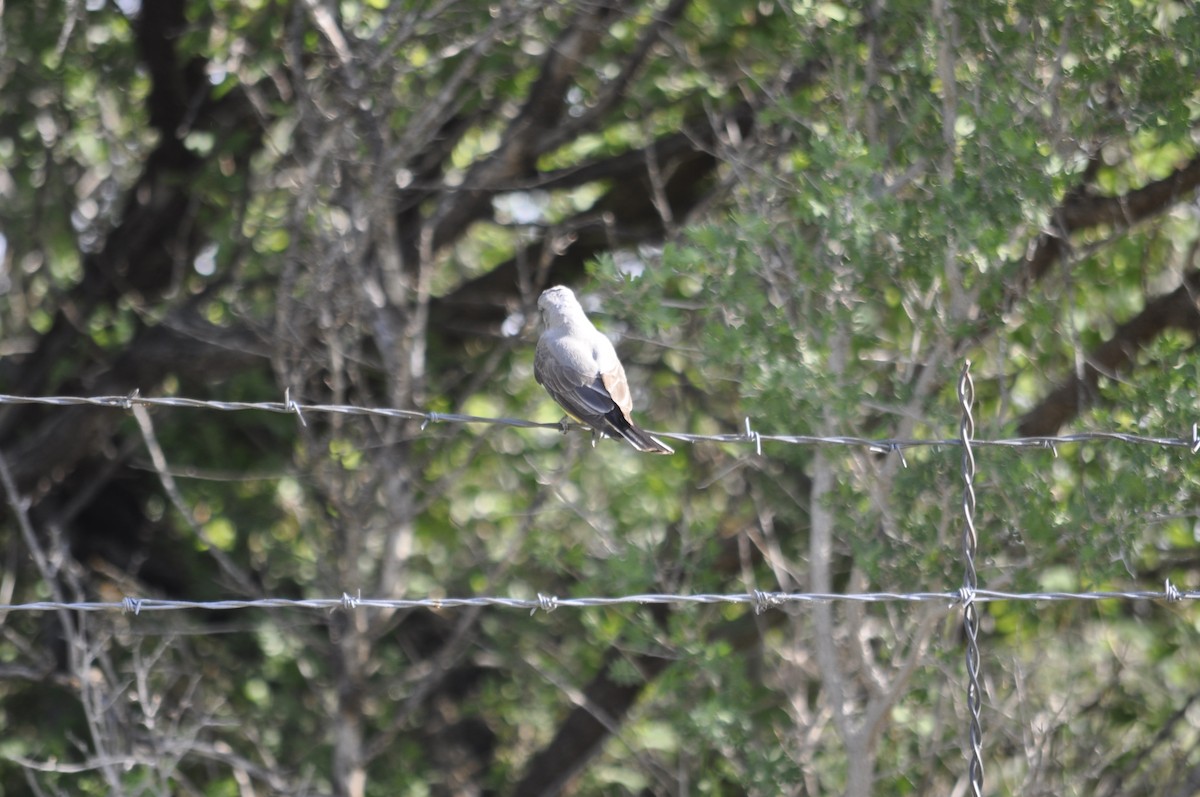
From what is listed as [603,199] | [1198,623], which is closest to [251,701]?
[603,199]

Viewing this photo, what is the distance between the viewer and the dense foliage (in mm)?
6715

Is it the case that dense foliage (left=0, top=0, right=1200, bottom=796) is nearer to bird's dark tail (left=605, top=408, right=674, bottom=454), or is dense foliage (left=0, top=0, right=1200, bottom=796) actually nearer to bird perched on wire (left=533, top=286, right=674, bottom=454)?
bird perched on wire (left=533, top=286, right=674, bottom=454)

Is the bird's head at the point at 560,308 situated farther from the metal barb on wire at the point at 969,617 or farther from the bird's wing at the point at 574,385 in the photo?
the metal barb on wire at the point at 969,617

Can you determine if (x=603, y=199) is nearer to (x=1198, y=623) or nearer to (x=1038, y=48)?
(x=1038, y=48)

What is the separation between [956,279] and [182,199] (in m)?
5.18

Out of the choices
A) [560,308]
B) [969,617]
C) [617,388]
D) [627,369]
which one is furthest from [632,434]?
[627,369]

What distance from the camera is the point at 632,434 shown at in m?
5.83

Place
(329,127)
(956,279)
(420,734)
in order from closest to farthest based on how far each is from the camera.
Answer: (956,279)
(329,127)
(420,734)

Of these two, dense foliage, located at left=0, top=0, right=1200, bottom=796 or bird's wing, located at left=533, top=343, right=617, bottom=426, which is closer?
bird's wing, located at left=533, top=343, right=617, bottom=426

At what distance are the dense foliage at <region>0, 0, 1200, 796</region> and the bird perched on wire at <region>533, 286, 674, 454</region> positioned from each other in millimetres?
276

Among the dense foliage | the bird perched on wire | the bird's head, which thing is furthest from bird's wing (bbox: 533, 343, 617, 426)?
the dense foliage

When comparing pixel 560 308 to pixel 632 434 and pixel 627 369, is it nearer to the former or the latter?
pixel 632 434

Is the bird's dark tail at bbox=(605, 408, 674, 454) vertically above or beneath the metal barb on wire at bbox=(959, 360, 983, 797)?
beneath

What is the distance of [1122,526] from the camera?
6230mm
